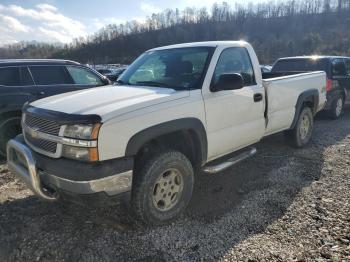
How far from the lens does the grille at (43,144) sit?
301 cm

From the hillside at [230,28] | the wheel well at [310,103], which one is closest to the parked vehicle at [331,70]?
the wheel well at [310,103]

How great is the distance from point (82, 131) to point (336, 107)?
25.8 feet

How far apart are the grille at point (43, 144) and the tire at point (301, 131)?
4256mm

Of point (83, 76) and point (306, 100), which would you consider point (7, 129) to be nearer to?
point (83, 76)

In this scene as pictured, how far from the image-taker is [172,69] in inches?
162

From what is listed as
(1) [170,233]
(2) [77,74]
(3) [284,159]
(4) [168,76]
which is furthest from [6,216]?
(3) [284,159]

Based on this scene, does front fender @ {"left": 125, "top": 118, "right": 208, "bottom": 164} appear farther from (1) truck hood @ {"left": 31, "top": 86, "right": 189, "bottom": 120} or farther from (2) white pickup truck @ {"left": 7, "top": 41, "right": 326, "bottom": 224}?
(1) truck hood @ {"left": 31, "top": 86, "right": 189, "bottom": 120}

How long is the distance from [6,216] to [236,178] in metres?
2.98

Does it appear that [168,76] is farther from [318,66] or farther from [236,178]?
[318,66]

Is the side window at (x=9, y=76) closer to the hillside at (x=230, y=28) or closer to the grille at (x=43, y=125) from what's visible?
the grille at (x=43, y=125)

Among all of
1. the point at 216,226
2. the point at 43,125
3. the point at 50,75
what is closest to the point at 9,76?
→ the point at 50,75

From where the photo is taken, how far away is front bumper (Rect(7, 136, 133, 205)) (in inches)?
109

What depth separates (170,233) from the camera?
333 cm

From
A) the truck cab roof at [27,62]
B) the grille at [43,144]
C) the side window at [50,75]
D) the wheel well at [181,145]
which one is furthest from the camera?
the side window at [50,75]
